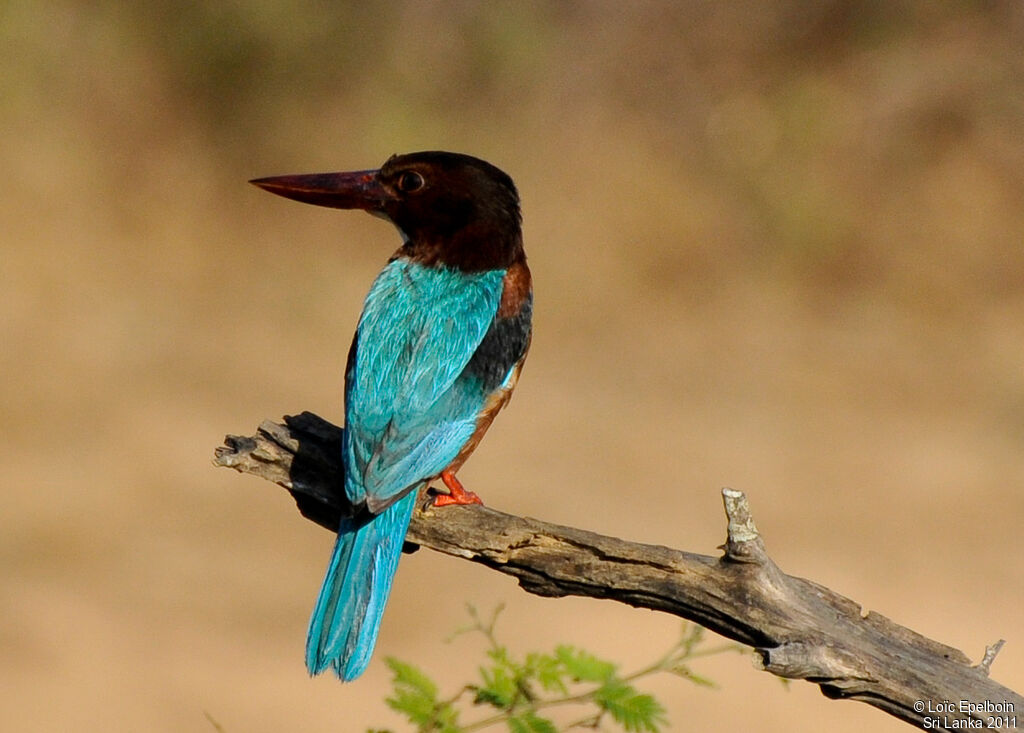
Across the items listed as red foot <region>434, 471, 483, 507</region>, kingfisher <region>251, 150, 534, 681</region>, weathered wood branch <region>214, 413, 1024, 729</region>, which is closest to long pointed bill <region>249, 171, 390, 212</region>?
kingfisher <region>251, 150, 534, 681</region>

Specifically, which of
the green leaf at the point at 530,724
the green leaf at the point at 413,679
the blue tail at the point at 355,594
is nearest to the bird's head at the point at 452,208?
the blue tail at the point at 355,594

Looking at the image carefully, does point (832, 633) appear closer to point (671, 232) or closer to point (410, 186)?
point (410, 186)

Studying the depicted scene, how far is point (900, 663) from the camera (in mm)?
3209

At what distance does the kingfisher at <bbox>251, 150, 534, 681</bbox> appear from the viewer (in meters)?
3.61

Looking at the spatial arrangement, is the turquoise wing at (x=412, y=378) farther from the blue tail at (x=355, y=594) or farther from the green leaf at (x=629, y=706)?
the green leaf at (x=629, y=706)

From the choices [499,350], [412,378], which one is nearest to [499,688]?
[412,378]

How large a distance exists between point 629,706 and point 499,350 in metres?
1.47

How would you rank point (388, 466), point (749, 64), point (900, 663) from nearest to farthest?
point (900, 663), point (388, 466), point (749, 64)

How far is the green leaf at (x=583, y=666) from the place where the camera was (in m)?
2.87

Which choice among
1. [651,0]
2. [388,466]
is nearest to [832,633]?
[388,466]

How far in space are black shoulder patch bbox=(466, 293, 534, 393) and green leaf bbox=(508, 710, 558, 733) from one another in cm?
137

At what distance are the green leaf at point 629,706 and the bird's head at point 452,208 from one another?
67.0 inches

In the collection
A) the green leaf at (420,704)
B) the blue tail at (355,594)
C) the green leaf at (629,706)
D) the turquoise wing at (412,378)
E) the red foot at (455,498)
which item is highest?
the turquoise wing at (412,378)

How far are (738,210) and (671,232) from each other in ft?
1.41
